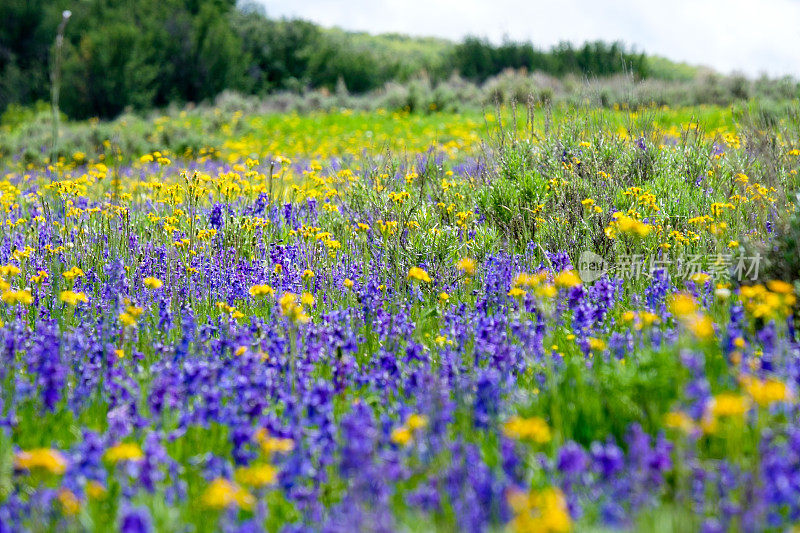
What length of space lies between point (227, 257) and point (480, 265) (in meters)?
1.76

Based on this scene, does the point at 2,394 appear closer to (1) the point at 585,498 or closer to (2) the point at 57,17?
(1) the point at 585,498

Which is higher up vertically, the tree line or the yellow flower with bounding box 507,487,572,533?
the tree line

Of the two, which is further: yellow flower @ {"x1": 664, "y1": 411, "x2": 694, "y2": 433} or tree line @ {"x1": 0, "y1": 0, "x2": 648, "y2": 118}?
tree line @ {"x1": 0, "y1": 0, "x2": 648, "y2": 118}

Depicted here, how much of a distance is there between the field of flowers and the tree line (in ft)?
57.9

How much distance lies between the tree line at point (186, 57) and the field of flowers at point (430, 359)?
695 inches

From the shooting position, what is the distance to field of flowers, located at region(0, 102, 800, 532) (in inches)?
70.4

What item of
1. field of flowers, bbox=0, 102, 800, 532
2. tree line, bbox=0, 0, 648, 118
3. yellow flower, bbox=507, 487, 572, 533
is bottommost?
field of flowers, bbox=0, 102, 800, 532

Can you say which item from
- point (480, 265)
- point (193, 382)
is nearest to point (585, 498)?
point (193, 382)

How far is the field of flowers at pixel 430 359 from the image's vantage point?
5.87ft

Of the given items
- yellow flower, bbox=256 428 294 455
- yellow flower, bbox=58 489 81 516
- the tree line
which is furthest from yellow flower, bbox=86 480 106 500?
the tree line

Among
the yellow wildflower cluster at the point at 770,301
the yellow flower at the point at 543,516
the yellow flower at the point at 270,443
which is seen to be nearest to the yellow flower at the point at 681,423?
the yellow flower at the point at 543,516

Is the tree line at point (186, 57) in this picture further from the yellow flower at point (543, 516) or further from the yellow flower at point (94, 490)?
the yellow flower at point (543, 516)

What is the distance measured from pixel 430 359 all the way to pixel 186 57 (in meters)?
24.5

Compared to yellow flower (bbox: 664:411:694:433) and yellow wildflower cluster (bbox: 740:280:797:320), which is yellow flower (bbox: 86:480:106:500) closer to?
yellow flower (bbox: 664:411:694:433)
